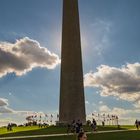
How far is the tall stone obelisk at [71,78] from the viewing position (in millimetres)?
71750

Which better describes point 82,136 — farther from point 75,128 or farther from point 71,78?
point 71,78

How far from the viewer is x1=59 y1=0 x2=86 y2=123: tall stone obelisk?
7175 centimetres

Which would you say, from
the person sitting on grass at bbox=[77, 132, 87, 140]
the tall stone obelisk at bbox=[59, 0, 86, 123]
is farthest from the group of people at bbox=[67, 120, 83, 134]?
the person sitting on grass at bbox=[77, 132, 87, 140]

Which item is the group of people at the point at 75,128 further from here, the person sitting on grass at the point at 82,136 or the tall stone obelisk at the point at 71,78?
the person sitting on grass at the point at 82,136

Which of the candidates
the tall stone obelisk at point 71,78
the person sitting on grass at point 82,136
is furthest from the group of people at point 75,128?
the person sitting on grass at point 82,136

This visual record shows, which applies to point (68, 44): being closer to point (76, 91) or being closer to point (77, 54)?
point (77, 54)

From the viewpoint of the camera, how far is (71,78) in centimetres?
7212

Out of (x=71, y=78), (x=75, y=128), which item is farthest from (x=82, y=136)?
(x=71, y=78)

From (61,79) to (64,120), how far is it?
7.64 meters

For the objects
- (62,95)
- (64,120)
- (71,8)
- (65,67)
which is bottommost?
(64,120)

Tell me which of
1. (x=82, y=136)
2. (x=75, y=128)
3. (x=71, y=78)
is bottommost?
(x=82, y=136)

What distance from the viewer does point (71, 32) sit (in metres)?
73.0

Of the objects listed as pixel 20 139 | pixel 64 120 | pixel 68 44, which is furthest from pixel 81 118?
pixel 20 139

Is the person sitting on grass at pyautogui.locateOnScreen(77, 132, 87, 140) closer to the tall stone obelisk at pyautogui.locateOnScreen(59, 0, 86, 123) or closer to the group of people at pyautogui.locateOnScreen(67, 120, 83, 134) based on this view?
the group of people at pyautogui.locateOnScreen(67, 120, 83, 134)
